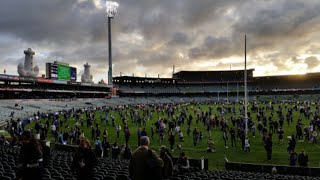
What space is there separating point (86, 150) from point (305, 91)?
126 meters

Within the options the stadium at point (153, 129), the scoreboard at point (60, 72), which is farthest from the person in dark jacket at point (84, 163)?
the scoreboard at point (60, 72)

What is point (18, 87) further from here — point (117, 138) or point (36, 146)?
point (36, 146)

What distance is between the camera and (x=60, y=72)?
8569 cm

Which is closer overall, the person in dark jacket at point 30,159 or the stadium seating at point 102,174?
the person in dark jacket at point 30,159

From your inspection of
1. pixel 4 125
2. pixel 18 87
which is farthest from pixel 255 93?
pixel 4 125

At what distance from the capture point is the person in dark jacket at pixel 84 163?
7297mm

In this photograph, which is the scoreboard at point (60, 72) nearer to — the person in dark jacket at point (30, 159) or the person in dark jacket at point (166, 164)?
the person in dark jacket at point (166, 164)

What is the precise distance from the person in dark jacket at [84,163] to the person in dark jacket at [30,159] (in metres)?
0.70

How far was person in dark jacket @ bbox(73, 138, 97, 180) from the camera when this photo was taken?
7.30 meters

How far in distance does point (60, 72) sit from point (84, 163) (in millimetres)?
81404

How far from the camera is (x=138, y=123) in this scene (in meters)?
43.9

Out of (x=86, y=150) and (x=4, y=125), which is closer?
(x=86, y=150)

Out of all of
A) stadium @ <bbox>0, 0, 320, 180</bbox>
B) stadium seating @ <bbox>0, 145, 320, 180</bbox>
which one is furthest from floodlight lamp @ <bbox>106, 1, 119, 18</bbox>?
stadium seating @ <bbox>0, 145, 320, 180</bbox>

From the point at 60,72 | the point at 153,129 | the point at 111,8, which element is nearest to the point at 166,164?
the point at 153,129
